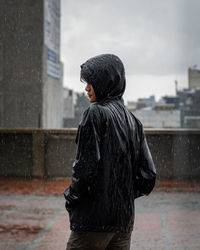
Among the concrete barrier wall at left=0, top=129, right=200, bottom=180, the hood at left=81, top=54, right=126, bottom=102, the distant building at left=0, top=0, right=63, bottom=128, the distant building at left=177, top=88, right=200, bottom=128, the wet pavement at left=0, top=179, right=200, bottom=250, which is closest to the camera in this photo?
the hood at left=81, top=54, right=126, bottom=102

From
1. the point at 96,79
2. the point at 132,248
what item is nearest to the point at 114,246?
the point at 96,79

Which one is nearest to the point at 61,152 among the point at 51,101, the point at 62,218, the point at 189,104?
the point at 51,101

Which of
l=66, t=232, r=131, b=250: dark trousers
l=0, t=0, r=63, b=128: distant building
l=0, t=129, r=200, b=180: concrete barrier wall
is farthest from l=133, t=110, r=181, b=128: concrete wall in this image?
l=66, t=232, r=131, b=250: dark trousers

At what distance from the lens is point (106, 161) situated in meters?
1.81

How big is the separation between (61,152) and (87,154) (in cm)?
585

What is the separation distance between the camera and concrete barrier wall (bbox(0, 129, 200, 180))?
24.2ft

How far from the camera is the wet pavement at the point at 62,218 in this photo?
3.81m

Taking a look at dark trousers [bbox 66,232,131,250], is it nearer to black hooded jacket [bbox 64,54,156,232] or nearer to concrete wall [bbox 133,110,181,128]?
black hooded jacket [bbox 64,54,156,232]

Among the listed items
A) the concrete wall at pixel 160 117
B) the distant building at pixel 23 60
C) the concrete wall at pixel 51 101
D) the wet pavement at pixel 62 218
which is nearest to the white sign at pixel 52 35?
the distant building at pixel 23 60

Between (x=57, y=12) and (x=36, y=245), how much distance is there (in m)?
6.95

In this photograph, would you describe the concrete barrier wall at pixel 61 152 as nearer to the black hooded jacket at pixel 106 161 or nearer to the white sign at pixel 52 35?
the white sign at pixel 52 35

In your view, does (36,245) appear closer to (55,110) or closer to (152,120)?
(55,110)

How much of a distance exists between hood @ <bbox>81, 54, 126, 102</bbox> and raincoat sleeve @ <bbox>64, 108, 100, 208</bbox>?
180mm

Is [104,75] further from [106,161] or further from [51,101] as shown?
[51,101]
